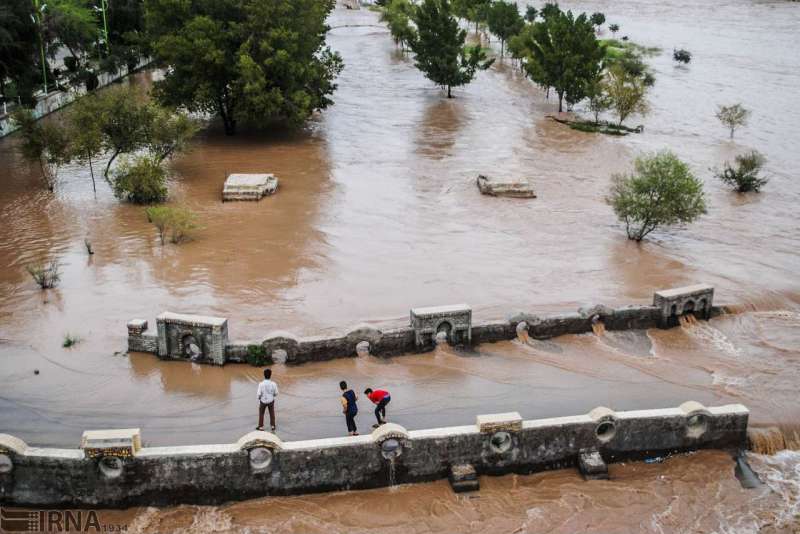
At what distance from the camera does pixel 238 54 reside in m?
31.9

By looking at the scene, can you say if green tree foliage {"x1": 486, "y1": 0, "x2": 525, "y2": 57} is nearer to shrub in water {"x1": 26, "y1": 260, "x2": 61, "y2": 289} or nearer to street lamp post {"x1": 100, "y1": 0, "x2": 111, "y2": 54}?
street lamp post {"x1": 100, "y1": 0, "x2": 111, "y2": 54}

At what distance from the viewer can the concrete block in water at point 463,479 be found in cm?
1219

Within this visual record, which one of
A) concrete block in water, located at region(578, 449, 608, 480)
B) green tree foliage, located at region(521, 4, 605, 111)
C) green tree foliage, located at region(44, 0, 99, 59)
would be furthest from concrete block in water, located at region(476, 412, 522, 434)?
green tree foliage, located at region(44, 0, 99, 59)

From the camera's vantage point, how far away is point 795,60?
56.6 m

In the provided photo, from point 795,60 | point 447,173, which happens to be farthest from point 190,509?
point 795,60

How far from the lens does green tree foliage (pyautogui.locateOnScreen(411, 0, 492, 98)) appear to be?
Result: 46.0 m

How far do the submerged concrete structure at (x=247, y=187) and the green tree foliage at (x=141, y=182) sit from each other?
216 centimetres

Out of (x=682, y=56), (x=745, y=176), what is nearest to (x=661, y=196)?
(x=745, y=176)

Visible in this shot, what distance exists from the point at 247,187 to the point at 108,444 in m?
16.8

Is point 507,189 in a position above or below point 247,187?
below

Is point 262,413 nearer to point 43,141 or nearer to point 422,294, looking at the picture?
point 422,294

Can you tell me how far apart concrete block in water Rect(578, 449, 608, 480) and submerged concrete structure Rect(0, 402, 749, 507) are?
0.8 inches

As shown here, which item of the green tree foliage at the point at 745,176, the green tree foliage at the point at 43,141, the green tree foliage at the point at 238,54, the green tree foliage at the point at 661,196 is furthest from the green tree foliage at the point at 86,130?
the green tree foliage at the point at 745,176

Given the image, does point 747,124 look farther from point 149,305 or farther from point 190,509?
point 190,509
